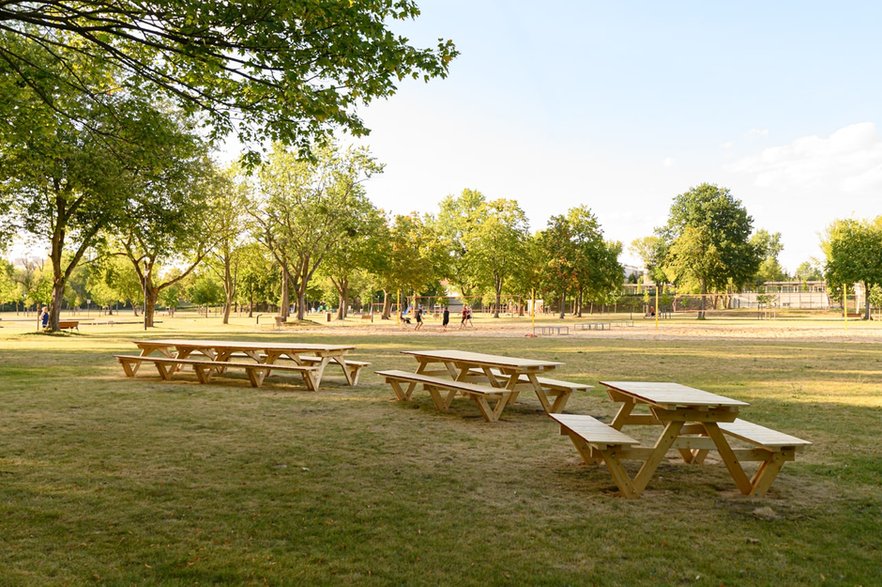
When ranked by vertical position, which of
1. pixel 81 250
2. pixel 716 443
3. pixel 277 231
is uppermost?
pixel 277 231

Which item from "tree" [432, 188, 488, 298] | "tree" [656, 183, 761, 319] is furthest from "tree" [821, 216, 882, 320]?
"tree" [432, 188, 488, 298]

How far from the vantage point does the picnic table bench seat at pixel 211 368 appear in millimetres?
10922

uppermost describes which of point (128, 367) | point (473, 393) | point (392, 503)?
point (473, 393)

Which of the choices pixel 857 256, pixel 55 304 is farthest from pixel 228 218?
pixel 857 256

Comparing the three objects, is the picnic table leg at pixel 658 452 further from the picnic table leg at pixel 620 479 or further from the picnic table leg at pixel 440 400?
the picnic table leg at pixel 440 400

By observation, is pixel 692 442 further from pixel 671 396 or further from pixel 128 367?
pixel 128 367

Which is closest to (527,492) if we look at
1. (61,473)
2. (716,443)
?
(716,443)

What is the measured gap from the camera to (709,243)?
69812 mm

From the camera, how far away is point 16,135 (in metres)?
10.6

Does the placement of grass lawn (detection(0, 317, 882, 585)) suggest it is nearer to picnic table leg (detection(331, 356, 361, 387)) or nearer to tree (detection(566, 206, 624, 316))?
picnic table leg (detection(331, 356, 361, 387))

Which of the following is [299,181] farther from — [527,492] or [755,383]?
[527,492]

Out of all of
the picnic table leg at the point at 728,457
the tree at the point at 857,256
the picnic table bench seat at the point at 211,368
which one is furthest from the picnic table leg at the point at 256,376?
the tree at the point at 857,256

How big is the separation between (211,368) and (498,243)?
175ft

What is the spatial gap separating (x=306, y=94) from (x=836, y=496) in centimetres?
654
